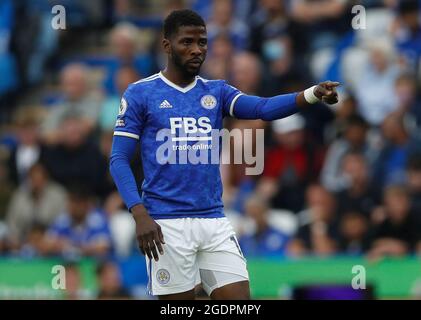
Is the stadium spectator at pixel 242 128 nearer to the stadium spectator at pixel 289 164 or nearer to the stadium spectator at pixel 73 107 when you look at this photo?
Answer: the stadium spectator at pixel 289 164

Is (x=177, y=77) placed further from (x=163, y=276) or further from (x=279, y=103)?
(x=163, y=276)

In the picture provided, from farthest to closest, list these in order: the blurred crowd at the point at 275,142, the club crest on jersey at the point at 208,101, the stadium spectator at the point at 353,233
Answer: the blurred crowd at the point at 275,142 → the stadium spectator at the point at 353,233 → the club crest on jersey at the point at 208,101

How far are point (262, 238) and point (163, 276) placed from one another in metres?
5.02

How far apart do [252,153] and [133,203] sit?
213 inches

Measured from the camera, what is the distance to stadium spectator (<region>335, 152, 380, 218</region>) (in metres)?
11.9

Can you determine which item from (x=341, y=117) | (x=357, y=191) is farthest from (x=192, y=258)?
(x=341, y=117)

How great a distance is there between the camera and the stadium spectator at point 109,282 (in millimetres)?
11781

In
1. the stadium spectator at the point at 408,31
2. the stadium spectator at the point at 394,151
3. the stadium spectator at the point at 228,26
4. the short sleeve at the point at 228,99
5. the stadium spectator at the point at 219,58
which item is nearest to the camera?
the short sleeve at the point at 228,99

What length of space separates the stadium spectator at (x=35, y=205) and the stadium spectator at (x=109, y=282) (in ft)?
5.20

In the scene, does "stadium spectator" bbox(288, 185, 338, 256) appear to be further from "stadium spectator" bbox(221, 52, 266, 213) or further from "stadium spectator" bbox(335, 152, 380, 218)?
"stadium spectator" bbox(221, 52, 266, 213)

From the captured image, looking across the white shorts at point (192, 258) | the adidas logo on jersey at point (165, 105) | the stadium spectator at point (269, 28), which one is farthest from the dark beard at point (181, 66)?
the stadium spectator at point (269, 28)
